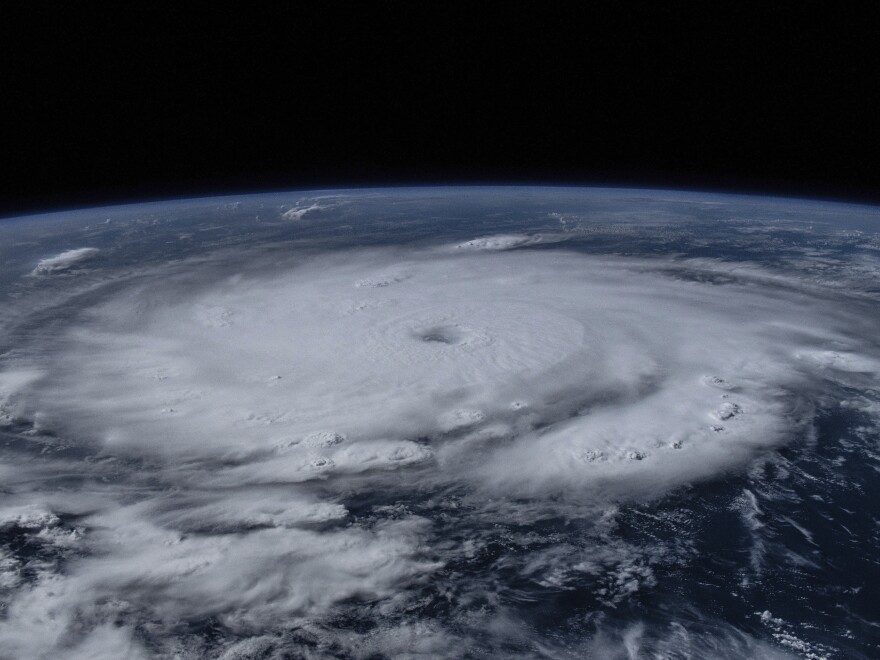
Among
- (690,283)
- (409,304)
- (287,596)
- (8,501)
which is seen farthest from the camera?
(690,283)

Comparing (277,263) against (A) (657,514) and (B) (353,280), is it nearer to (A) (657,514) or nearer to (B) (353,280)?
(B) (353,280)

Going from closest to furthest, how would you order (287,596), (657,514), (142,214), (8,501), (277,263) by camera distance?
(287,596)
(657,514)
(8,501)
(277,263)
(142,214)

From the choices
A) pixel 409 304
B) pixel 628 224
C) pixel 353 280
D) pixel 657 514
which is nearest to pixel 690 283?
pixel 409 304

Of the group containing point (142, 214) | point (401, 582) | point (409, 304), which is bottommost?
point (401, 582)

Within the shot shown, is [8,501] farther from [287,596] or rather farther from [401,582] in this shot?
[401,582]

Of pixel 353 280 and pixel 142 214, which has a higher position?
pixel 142 214

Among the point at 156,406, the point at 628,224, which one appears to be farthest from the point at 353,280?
the point at 628,224

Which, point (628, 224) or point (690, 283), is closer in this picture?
point (690, 283)
